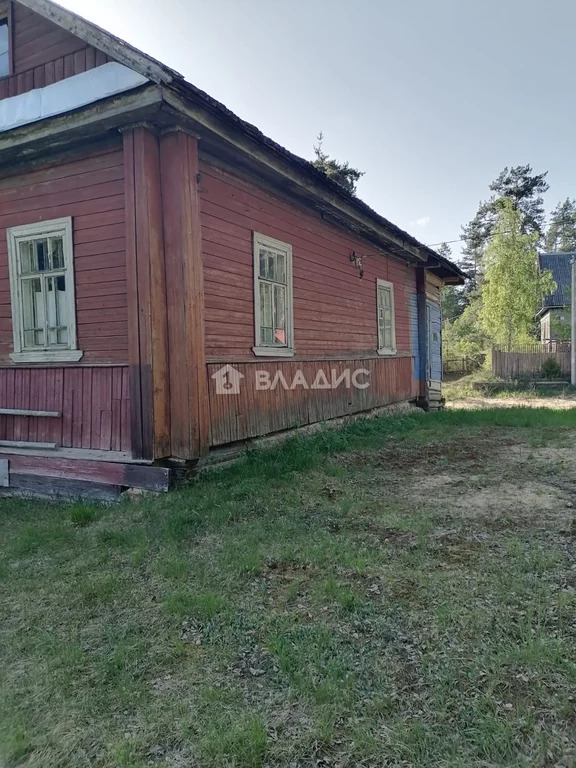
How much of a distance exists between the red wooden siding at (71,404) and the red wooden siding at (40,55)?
2997 millimetres

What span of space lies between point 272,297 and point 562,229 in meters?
59.3

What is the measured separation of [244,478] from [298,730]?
11.0ft

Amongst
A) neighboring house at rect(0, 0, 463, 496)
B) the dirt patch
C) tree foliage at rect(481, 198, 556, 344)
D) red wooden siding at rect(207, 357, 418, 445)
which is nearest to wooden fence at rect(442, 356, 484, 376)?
tree foliage at rect(481, 198, 556, 344)

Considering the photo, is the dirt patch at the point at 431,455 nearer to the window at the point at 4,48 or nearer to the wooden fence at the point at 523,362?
the window at the point at 4,48

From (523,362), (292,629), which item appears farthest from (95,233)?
(523,362)

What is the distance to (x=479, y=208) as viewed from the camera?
46062 mm

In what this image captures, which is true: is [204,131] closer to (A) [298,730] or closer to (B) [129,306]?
(B) [129,306]

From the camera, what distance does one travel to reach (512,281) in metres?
21.4

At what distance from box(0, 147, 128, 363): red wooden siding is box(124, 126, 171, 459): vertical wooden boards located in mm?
281

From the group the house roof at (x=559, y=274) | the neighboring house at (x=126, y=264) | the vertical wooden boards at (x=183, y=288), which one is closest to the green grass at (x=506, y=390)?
the neighboring house at (x=126, y=264)

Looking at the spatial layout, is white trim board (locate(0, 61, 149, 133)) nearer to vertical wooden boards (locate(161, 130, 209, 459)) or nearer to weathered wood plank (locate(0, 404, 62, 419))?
vertical wooden boards (locate(161, 130, 209, 459))

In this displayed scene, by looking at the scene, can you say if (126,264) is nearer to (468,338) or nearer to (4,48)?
(4,48)

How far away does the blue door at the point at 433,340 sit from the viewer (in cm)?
1280

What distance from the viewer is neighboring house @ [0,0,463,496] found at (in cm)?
475
